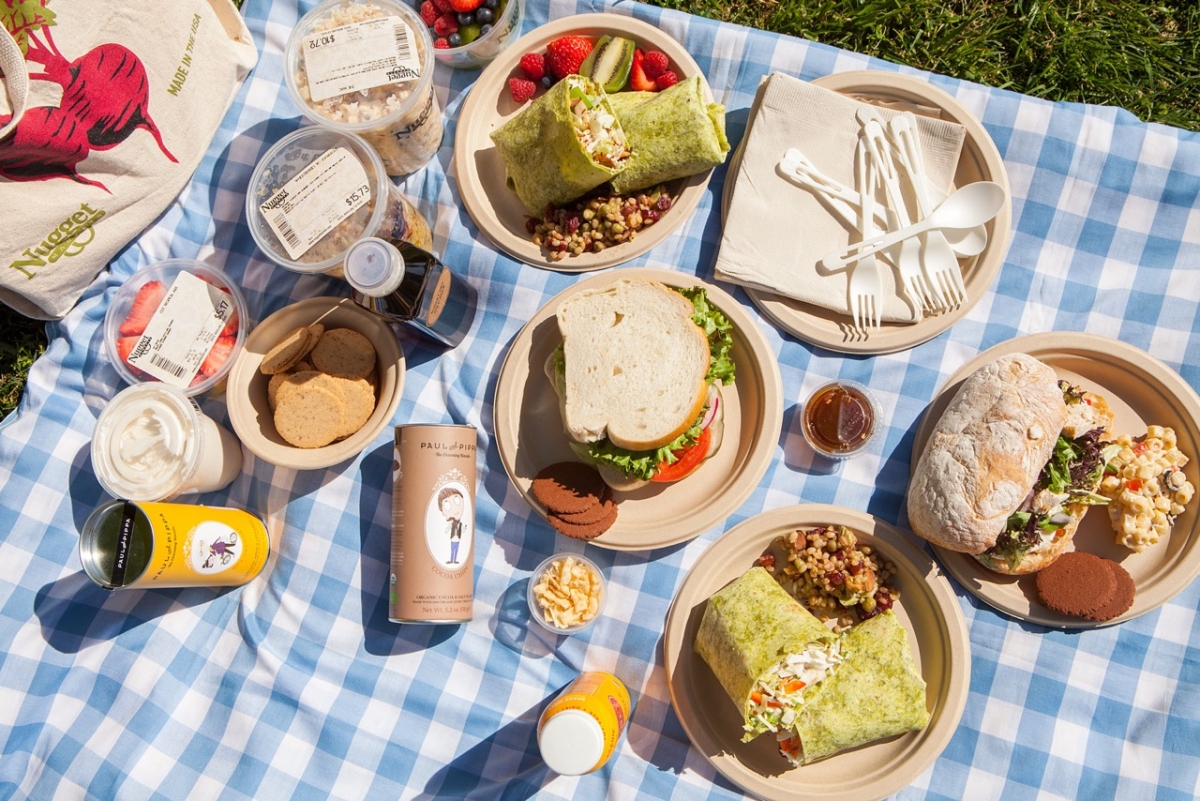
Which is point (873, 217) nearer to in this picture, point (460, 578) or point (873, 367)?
point (873, 367)

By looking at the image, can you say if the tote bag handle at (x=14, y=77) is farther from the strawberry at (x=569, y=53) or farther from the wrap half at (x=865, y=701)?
the wrap half at (x=865, y=701)

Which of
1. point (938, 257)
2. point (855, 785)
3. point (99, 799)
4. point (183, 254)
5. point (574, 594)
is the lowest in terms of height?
point (99, 799)

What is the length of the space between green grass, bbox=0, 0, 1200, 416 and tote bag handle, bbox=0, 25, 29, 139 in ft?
5.93

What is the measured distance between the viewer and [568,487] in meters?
2.01

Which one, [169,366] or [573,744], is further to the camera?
[169,366]

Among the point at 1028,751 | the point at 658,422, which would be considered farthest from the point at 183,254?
the point at 1028,751

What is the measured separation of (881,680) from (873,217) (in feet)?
3.92

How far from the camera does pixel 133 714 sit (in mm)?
2092

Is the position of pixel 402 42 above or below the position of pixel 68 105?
above

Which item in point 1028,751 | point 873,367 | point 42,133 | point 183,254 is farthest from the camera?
point 183,254

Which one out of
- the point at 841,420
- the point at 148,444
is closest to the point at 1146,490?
the point at 841,420

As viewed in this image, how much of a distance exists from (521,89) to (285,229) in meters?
0.77

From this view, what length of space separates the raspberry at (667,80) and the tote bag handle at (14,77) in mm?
1527

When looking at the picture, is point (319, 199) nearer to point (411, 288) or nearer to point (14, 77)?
point (411, 288)
